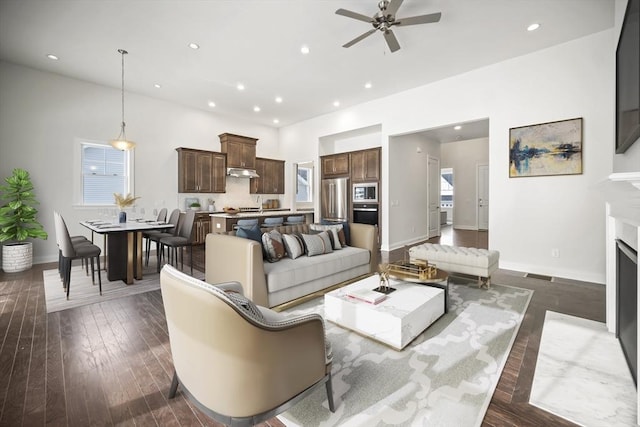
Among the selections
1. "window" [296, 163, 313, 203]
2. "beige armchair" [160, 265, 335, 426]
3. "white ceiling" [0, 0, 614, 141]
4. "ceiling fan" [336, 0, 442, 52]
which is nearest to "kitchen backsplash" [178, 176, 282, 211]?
"window" [296, 163, 313, 203]

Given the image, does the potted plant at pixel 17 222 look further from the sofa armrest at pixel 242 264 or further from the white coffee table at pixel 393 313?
the white coffee table at pixel 393 313

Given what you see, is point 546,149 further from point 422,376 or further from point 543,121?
point 422,376

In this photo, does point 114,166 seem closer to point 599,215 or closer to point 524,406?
point 524,406

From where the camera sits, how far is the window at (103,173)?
5562 mm

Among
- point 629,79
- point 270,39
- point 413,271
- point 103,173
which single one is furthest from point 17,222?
point 629,79

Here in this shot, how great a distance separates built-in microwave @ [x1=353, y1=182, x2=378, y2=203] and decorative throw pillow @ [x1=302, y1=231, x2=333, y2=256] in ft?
10.7

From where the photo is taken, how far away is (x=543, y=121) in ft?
13.5

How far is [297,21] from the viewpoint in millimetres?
3518

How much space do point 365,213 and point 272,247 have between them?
405 centimetres

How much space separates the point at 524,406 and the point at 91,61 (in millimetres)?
6852

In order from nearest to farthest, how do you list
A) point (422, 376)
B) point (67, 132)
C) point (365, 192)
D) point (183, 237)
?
point (422, 376) → point (183, 237) → point (67, 132) → point (365, 192)

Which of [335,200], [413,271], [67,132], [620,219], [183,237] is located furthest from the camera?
[335,200]

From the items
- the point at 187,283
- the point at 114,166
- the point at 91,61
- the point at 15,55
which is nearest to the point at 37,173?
the point at 114,166

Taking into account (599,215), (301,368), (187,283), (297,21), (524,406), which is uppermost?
(297,21)
